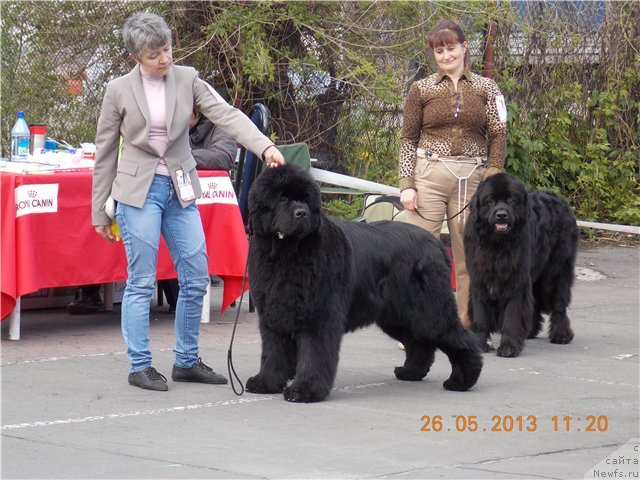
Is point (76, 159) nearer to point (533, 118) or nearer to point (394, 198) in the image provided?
point (394, 198)

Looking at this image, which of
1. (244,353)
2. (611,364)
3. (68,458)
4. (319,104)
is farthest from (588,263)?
(68,458)

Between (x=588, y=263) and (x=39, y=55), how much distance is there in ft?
20.4

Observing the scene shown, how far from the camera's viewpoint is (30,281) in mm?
7277

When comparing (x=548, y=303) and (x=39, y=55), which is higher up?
(x=39, y=55)

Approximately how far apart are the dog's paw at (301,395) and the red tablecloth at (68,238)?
7.68 feet

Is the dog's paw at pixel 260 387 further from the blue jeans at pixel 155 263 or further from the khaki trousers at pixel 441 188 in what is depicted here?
the khaki trousers at pixel 441 188

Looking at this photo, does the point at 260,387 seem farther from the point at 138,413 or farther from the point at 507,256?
the point at 507,256

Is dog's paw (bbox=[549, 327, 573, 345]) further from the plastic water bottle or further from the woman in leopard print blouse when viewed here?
the plastic water bottle

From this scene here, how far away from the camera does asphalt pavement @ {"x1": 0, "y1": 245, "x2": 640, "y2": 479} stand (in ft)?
15.1

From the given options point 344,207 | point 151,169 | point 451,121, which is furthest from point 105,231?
point 344,207

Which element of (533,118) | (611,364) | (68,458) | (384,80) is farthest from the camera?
(533,118)

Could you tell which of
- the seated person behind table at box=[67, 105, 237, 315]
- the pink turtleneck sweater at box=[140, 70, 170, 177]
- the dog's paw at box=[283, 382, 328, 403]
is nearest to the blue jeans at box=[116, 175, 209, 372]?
the pink turtleneck sweater at box=[140, 70, 170, 177]

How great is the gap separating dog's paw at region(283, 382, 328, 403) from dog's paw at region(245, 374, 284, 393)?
7.6 inches

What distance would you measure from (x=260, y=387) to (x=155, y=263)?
35.9 inches
